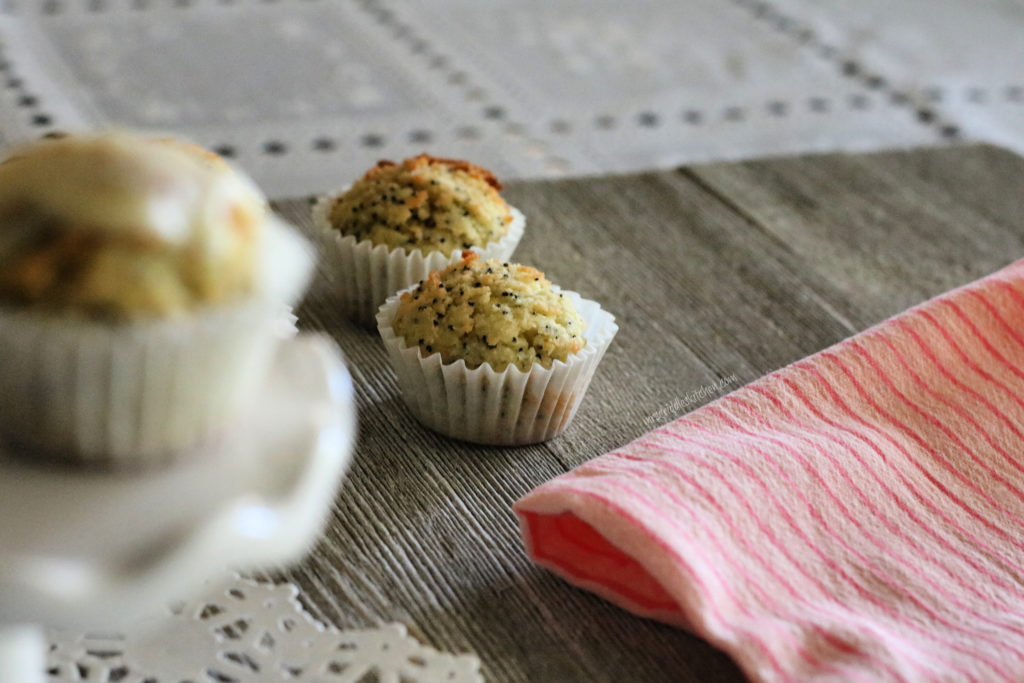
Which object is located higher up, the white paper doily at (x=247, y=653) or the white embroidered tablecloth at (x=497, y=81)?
the white paper doily at (x=247, y=653)

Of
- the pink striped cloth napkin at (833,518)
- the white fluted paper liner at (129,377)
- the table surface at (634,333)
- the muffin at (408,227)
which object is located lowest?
the table surface at (634,333)

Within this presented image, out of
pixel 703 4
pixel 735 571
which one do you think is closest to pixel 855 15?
pixel 703 4

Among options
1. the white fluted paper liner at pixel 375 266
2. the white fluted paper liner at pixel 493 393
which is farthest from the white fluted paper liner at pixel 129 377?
the white fluted paper liner at pixel 375 266

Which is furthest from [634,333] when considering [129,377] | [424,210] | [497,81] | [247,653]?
[497,81]

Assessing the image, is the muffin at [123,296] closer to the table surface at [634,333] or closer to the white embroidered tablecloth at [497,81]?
the table surface at [634,333]

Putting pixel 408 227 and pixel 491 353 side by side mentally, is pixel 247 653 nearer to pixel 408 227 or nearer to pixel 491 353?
pixel 491 353

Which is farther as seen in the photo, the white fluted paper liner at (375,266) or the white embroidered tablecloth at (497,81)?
the white embroidered tablecloth at (497,81)
